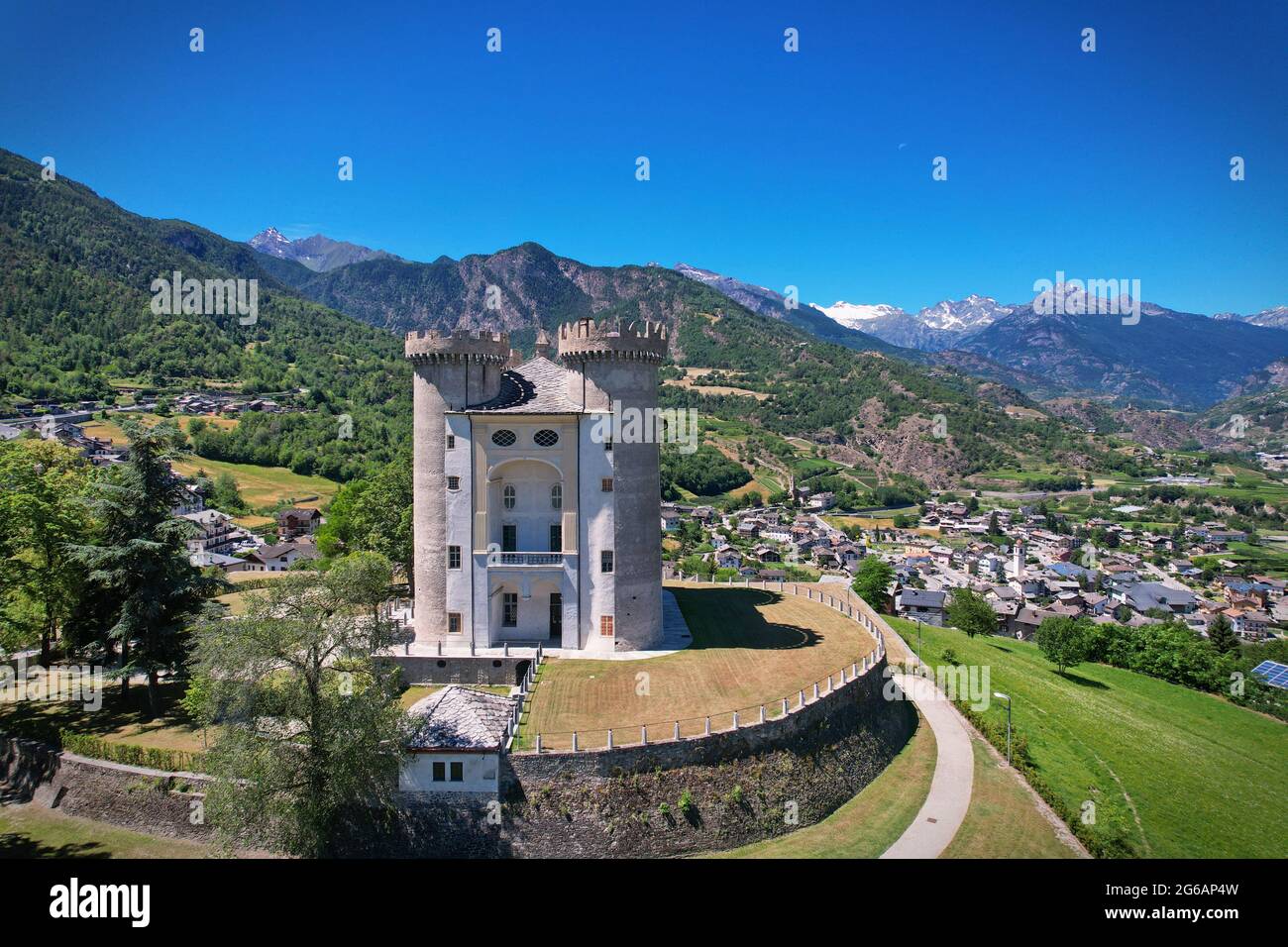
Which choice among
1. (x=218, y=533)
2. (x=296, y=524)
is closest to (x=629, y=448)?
(x=218, y=533)

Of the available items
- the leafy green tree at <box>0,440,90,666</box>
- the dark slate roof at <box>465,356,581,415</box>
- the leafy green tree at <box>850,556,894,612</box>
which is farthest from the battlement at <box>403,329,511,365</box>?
the leafy green tree at <box>850,556,894,612</box>

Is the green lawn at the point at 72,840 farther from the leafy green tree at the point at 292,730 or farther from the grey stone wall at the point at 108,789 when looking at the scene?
the leafy green tree at the point at 292,730

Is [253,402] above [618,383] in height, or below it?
above

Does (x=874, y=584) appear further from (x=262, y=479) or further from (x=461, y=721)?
(x=262, y=479)

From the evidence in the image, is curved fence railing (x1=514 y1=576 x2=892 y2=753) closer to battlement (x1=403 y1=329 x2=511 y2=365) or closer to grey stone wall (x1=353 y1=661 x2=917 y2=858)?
grey stone wall (x1=353 y1=661 x2=917 y2=858)

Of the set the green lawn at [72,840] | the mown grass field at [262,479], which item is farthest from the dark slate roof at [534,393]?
the mown grass field at [262,479]
